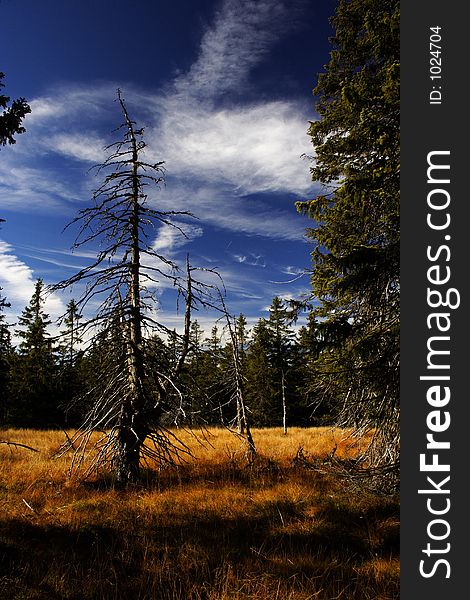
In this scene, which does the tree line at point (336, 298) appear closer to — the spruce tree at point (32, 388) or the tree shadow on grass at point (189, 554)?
the tree shadow on grass at point (189, 554)

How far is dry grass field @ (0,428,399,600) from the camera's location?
3.92m

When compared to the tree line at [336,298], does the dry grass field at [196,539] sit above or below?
below

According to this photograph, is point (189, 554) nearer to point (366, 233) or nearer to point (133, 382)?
point (133, 382)

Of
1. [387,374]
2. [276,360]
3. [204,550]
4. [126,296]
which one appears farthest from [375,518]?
[276,360]

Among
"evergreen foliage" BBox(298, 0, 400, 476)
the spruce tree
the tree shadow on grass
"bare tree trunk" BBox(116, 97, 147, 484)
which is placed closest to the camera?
the tree shadow on grass

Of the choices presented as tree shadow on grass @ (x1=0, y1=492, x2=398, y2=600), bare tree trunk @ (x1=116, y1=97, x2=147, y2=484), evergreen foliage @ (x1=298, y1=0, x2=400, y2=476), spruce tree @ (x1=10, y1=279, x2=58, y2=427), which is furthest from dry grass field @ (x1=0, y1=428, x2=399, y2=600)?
spruce tree @ (x1=10, y1=279, x2=58, y2=427)

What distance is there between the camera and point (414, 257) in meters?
3.65

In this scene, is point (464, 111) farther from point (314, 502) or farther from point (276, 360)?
point (276, 360)

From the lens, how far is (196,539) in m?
5.15

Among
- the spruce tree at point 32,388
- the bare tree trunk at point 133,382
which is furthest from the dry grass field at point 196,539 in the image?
the spruce tree at point 32,388

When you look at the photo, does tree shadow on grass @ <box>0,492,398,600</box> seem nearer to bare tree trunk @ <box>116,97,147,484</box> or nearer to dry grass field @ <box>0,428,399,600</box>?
dry grass field @ <box>0,428,399,600</box>

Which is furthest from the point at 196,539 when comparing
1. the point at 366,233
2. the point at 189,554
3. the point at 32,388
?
the point at 32,388

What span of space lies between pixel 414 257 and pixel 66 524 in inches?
257

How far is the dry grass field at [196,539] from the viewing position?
3.92 metres
